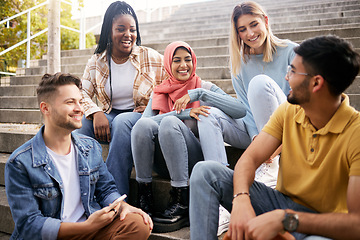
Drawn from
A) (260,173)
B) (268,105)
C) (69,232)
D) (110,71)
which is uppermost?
(110,71)

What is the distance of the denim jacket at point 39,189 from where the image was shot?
1558mm

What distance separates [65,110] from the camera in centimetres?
173

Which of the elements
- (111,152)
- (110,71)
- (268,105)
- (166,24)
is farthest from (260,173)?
(166,24)

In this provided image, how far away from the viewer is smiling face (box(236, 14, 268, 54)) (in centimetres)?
224

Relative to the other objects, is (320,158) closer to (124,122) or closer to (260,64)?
(260,64)

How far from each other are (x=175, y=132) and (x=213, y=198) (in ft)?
2.02

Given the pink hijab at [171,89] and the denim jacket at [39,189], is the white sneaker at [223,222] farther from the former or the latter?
the pink hijab at [171,89]

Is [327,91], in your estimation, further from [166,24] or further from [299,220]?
[166,24]

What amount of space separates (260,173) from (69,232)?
3.52 feet

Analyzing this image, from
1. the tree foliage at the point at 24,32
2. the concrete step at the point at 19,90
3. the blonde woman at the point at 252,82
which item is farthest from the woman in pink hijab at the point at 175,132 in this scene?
the tree foliage at the point at 24,32

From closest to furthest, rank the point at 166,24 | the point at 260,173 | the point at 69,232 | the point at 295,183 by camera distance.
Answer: the point at 295,183 → the point at 69,232 → the point at 260,173 → the point at 166,24

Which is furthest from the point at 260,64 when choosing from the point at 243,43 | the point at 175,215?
the point at 175,215

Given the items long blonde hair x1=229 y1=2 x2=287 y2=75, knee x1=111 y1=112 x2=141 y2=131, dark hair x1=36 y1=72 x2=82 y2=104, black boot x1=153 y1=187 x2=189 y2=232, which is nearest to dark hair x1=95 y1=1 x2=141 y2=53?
knee x1=111 y1=112 x2=141 y2=131

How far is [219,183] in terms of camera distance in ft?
4.91
